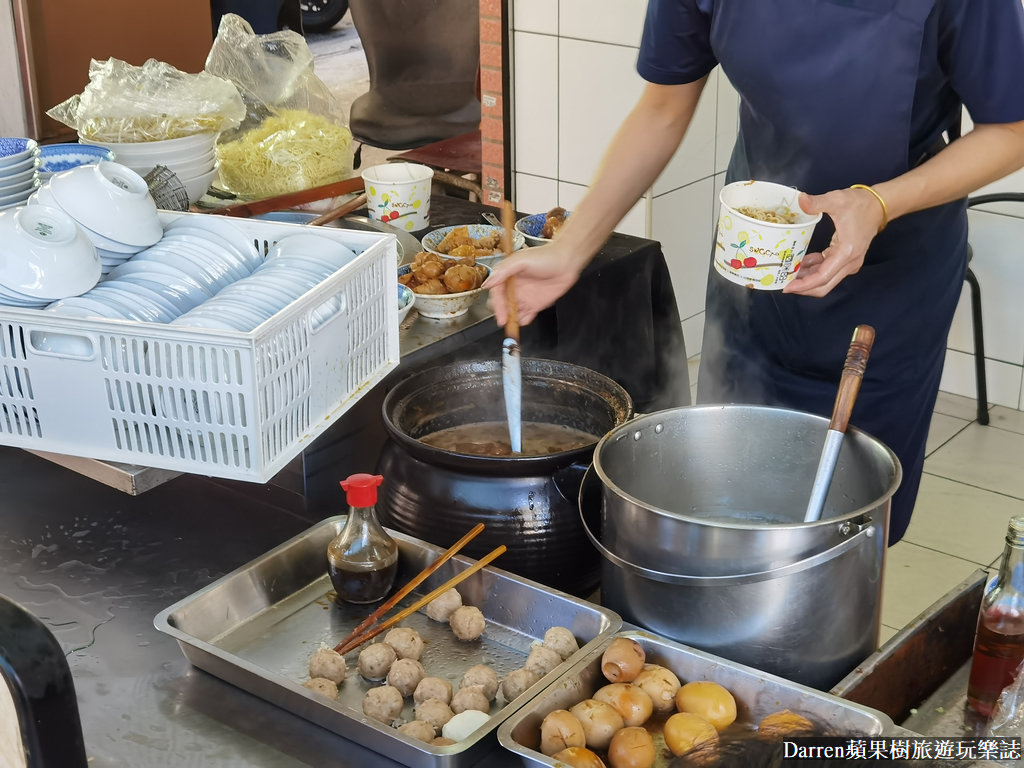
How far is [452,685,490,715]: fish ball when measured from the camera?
1.07 metres

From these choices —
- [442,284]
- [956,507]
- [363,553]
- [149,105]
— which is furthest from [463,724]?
[956,507]

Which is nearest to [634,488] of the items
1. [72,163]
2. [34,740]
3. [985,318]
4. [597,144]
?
[34,740]

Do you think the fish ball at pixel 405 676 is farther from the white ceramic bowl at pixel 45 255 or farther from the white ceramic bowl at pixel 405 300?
the white ceramic bowl at pixel 405 300

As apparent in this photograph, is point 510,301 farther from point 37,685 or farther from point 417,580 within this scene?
point 37,685

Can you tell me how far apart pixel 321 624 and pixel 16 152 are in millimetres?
1021

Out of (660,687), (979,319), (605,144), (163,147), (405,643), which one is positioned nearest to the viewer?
(660,687)

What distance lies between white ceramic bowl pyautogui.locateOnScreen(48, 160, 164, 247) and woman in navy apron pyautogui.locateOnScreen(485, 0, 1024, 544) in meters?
0.47

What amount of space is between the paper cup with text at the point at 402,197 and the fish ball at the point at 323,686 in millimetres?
1258

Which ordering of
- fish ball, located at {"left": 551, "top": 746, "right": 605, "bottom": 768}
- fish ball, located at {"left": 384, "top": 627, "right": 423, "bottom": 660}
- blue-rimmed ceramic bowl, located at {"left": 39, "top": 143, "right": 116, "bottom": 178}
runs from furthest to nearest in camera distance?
1. blue-rimmed ceramic bowl, located at {"left": 39, "top": 143, "right": 116, "bottom": 178}
2. fish ball, located at {"left": 384, "top": 627, "right": 423, "bottom": 660}
3. fish ball, located at {"left": 551, "top": 746, "right": 605, "bottom": 768}

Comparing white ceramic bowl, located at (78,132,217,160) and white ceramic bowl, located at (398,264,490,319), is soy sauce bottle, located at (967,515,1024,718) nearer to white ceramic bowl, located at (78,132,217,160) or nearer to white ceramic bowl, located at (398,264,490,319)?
white ceramic bowl, located at (398,264,490,319)

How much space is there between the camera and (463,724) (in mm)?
1041

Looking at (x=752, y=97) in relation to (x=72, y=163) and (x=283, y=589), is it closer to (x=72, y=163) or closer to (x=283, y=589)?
(x=283, y=589)

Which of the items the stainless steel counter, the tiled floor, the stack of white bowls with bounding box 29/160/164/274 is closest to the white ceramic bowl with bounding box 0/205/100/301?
the stack of white bowls with bounding box 29/160/164/274

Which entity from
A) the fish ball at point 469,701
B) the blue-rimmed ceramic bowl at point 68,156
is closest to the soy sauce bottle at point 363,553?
the fish ball at point 469,701
